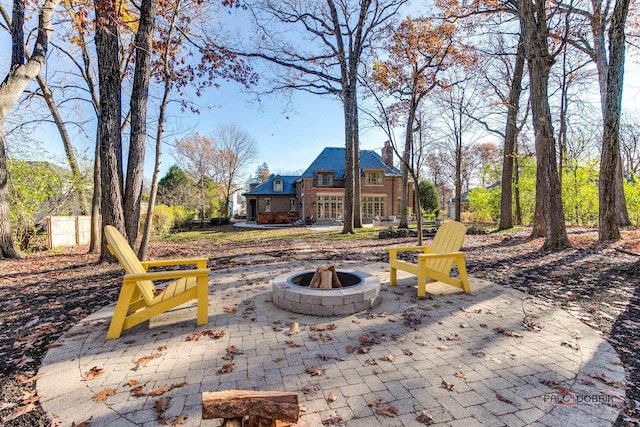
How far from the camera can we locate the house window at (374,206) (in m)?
26.0

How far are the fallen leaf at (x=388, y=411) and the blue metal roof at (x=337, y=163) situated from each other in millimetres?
23803

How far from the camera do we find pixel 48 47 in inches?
312

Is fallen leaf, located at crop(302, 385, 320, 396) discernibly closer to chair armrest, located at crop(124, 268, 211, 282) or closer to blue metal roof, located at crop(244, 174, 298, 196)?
chair armrest, located at crop(124, 268, 211, 282)

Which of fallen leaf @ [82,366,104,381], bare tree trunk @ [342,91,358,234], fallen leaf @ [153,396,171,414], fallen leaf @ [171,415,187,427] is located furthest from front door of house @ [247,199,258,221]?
fallen leaf @ [171,415,187,427]

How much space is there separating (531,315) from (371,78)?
8.26 metres

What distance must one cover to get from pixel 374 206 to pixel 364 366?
2428 cm

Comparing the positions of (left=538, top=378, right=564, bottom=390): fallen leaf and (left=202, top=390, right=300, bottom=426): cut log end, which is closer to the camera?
(left=202, top=390, right=300, bottom=426): cut log end

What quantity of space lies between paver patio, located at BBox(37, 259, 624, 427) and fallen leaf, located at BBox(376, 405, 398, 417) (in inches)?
0.5

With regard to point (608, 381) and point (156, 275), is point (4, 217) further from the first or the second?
point (608, 381)

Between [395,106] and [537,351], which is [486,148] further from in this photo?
[537,351]

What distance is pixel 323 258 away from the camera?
7.79 metres

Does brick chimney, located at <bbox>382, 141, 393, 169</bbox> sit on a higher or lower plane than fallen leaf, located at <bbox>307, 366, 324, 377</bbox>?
higher

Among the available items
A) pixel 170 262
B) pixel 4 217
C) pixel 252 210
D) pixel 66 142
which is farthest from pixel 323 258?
pixel 252 210

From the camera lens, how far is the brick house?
998 inches
